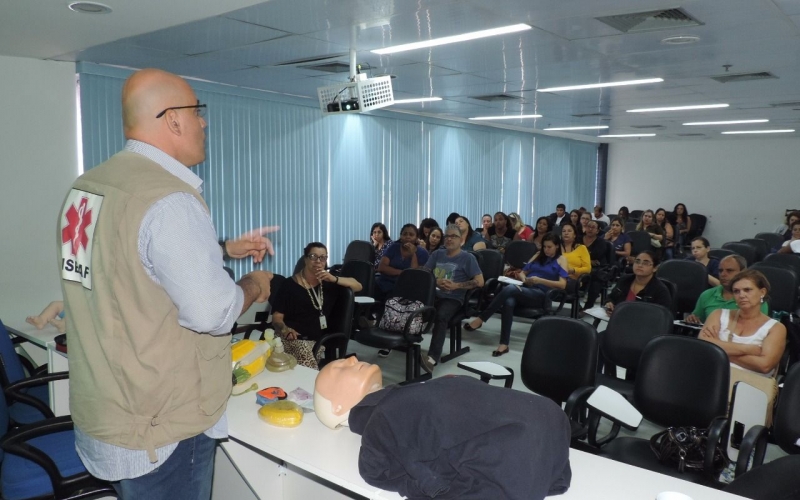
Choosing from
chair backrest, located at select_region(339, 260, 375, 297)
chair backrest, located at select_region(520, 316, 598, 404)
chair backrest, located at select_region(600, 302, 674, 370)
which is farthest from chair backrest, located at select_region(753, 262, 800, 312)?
chair backrest, located at select_region(339, 260, 375, 297)

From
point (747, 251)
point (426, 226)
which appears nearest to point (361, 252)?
point (426, 226)

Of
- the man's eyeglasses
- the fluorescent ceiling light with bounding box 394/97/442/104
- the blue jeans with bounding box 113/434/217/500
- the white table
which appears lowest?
the white table

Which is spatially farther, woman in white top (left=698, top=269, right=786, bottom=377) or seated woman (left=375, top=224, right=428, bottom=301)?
seated woman (left=375, top=224, right=428, bottom=301)

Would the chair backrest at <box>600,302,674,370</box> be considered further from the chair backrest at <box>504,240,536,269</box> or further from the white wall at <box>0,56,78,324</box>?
the white wall at <box>0,56,78,324</box>

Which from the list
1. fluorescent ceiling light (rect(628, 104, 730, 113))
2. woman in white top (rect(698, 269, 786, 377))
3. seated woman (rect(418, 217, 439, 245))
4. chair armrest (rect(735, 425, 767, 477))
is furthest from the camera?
seated woman (rect(418, 217, 439, 245))

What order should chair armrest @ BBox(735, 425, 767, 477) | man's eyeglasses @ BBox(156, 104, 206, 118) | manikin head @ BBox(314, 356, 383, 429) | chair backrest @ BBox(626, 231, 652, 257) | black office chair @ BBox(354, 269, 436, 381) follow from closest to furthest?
man's eyeglasses @ BBox(156, 104, 206, 118) → manikin head @ BBox(314, 356, 383, 429) → chair armrest @ BBox(735, 425, 767, 477) → black office chair @ BBox(354, 269, 436, 381) → chair backrest @ BBox(626, 231, 652, 257)

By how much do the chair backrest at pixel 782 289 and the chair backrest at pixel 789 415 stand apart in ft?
9.62

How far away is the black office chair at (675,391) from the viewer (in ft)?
9.11

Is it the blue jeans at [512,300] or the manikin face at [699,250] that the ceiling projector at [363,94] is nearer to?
the blue jeans at [512,300]

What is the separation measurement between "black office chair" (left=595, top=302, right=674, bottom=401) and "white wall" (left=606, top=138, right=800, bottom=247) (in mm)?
11551

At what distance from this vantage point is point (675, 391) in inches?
116

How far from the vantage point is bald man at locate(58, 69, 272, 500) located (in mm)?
1331

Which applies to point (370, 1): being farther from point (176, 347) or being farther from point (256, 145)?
point (256, 145)

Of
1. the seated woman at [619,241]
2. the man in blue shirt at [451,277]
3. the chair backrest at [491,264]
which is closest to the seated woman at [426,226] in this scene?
the chair backrest at [491,264]
